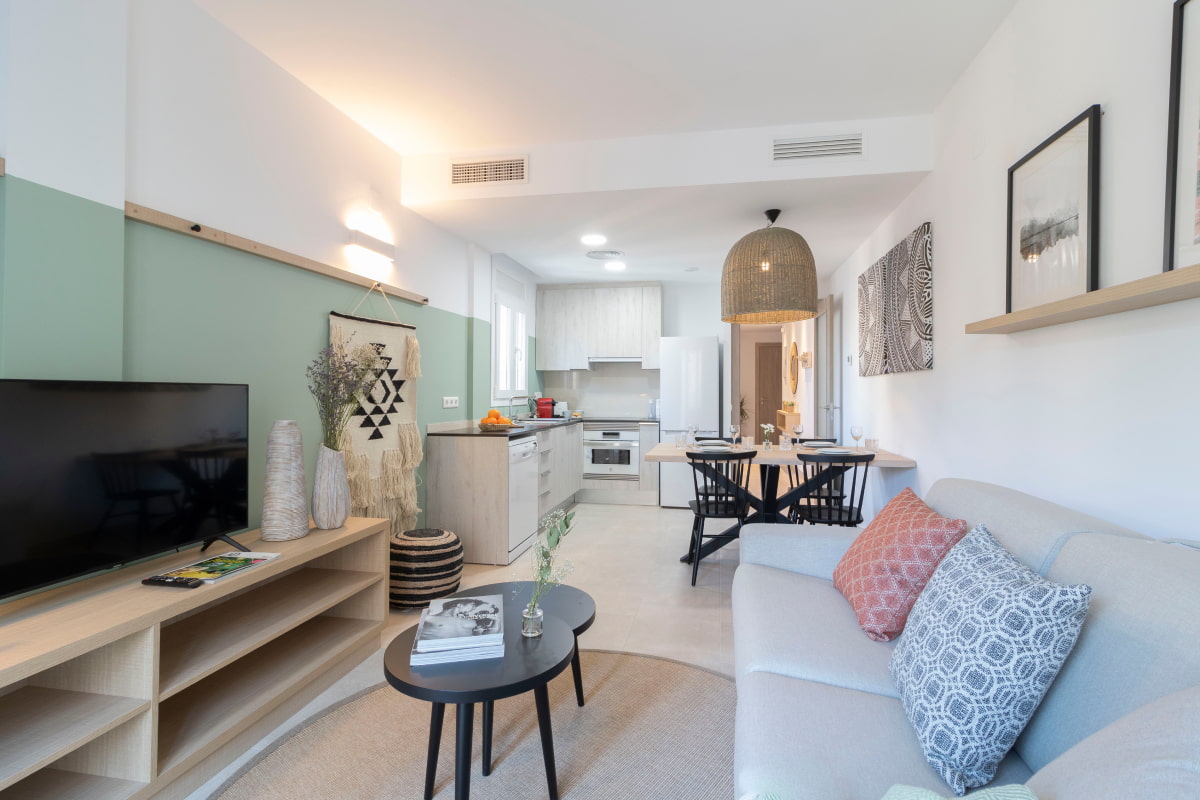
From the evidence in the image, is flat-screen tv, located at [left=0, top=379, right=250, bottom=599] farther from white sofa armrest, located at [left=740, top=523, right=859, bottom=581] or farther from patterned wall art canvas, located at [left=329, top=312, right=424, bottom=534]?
white sofa armrest, located at [left=740, top=523, right=859, bottom=581]

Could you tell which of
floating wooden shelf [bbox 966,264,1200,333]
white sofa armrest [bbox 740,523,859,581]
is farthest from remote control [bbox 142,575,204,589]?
floating wooden shelf [bbox 966,264,1200,333]

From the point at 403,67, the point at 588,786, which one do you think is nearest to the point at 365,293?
the point at 403,67

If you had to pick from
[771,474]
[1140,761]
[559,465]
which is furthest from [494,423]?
[1140,761]

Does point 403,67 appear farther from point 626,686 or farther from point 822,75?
point 626,686

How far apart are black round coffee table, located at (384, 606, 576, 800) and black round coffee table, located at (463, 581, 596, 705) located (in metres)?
0.18

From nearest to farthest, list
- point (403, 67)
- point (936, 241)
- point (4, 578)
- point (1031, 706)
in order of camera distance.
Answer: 1. point (1031, 706)
2. point (4, 578)
3. point (403, 67)
4. point (936, 241)

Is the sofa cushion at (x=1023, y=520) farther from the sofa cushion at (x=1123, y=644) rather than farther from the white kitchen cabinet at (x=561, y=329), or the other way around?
the white kitchen cabinet at (x=561, y=329)

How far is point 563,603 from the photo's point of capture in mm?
2059

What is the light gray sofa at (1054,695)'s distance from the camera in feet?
2.33

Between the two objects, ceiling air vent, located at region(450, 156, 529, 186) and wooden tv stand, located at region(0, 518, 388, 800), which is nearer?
wooden tv stand, located at region(0, 518, 388, 800)

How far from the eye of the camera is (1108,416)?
165 centimetres

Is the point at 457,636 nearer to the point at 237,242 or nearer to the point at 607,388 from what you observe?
the point at 237,242

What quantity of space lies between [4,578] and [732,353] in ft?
18.5

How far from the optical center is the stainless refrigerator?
5727 millimetres
